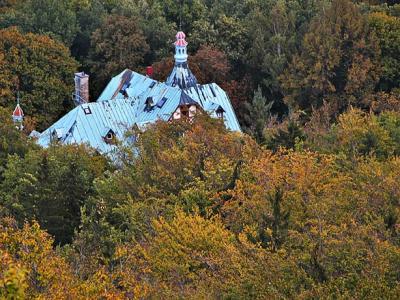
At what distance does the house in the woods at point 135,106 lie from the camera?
52.4 m

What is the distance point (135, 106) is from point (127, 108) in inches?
30.1

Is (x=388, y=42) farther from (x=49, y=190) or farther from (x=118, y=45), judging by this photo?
(x=49, y=190)

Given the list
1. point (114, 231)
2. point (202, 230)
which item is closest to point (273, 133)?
point (114, 231)

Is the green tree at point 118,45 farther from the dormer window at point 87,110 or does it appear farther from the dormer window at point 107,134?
the dormer window at point 107,134

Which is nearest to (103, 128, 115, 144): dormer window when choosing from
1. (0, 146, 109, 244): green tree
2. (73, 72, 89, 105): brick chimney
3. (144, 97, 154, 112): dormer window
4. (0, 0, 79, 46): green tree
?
(144, 97, 154, 112): dormer window

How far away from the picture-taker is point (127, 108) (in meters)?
55.4

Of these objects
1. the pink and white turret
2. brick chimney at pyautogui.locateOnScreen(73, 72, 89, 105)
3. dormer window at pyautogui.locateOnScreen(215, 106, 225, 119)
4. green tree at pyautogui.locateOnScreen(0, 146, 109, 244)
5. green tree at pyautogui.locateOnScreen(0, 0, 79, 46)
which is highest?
green tree at pyautogui.locateOnScreen(0, 0, 79, 46)

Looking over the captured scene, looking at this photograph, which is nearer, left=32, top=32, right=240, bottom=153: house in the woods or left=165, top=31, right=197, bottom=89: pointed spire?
left=32, top=32, right=240, bottom=153: house in the woods

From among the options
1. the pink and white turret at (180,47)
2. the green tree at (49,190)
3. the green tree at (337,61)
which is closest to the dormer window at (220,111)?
the pink and white turret at (180,47)

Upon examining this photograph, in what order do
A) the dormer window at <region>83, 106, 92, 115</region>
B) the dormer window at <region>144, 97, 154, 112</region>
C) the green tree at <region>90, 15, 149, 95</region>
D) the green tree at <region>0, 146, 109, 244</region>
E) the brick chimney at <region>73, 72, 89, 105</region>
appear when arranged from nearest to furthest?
the green tree at <region>0, 146, 109, 244</region>
the dormer window at <region>83, 106, 92, 115</region>
the dormer window at <region>144, 97, 154, 112</region>
the brick chimney at <region>73, 72, 89, 105</region>
the green tree at <region>90, 15, 149, 95</region>

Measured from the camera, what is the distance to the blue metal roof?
52312mm

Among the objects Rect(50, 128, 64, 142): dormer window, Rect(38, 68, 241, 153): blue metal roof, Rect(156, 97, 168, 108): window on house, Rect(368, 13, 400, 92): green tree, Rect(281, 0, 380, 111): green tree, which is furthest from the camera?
Rect(368, 13, 400, 92): green tree

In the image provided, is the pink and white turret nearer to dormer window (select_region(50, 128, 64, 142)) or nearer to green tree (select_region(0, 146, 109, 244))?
dormer window (select_region(50, 128, 64, 142))

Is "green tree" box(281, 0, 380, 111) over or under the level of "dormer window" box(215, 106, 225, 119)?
over
